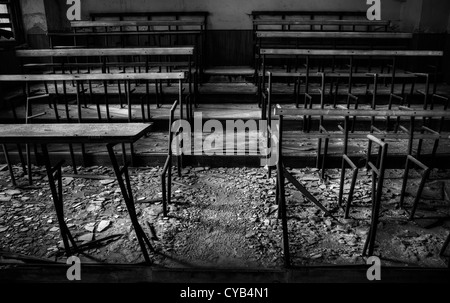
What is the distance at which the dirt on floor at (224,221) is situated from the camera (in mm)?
2492

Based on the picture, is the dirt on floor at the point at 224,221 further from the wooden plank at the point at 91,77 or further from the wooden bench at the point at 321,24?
the wooden bench at the point at 321,24

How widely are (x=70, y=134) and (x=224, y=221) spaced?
1477 millimetres

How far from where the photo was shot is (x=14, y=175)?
3.86m

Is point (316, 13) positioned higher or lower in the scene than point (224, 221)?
higher

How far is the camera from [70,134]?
195 centimetres

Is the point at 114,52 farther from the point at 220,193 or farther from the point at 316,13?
the point at 316,13

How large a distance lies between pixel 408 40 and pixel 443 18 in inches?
29.3

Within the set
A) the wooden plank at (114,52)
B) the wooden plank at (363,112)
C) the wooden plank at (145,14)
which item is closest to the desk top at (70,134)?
the wooden plank at (363,112)

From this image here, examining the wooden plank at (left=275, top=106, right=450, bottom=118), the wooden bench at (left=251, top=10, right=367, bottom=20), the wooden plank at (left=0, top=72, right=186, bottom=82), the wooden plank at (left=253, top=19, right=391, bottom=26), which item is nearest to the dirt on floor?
the wooden plank at (left=275, top=106, right=450, bottom=118)

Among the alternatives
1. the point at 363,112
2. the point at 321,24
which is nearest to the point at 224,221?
the point at 363,112

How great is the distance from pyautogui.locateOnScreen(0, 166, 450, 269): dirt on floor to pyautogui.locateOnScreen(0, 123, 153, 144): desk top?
3.10ft

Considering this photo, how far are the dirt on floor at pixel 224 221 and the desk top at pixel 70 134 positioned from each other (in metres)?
0.94

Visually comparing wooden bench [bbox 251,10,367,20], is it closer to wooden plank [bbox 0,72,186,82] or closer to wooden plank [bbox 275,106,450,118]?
wooden plank [bbox 0,72,186,82]

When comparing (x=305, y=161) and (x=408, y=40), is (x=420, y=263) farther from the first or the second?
(x=408, y=40)
